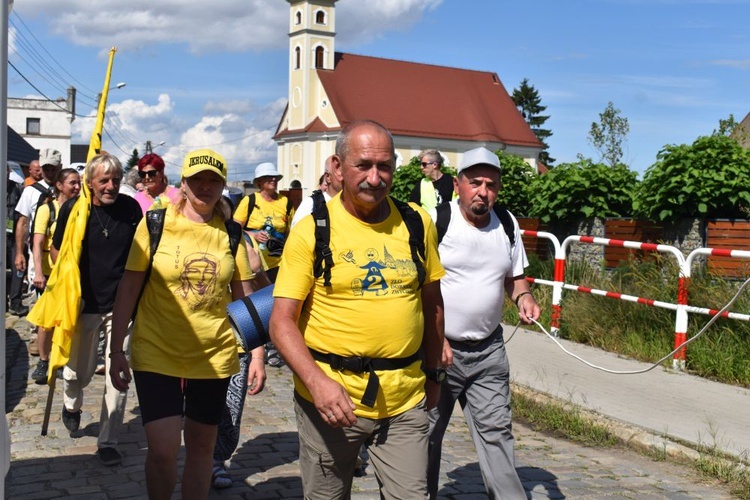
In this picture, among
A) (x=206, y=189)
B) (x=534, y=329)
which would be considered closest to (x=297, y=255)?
(x=206, y=189)

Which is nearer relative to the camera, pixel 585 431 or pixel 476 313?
pixel 476 313

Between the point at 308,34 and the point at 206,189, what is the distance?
88.3m

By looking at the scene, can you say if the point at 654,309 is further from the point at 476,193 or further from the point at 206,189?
the point at 206,189

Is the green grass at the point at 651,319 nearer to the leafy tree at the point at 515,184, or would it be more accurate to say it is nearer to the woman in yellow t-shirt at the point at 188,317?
the woman in yellow t-shirt at the point at 188,317

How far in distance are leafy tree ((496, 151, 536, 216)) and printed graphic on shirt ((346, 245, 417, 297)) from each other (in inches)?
770

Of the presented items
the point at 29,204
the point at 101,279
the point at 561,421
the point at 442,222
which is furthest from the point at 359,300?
the point at 29,204

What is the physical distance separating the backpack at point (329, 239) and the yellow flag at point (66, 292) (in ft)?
10.4

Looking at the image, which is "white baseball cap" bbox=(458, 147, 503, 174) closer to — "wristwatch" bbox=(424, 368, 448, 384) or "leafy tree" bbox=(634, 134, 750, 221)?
"wristwatch" bbox=(424, 368, 448, 384)

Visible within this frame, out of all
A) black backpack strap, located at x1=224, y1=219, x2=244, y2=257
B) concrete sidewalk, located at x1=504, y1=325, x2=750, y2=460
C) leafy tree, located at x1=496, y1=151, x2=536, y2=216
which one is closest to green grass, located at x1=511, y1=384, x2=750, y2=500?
concrete sidewalk, located at x1=504, y1=325, x2=750, y2=460

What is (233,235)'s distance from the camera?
5.24 meters

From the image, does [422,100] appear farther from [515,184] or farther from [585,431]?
[585,431]

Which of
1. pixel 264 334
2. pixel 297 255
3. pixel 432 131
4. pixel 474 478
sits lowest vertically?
pixel 474 478

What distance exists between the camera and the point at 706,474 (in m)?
6.56

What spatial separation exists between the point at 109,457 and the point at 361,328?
133 inches
